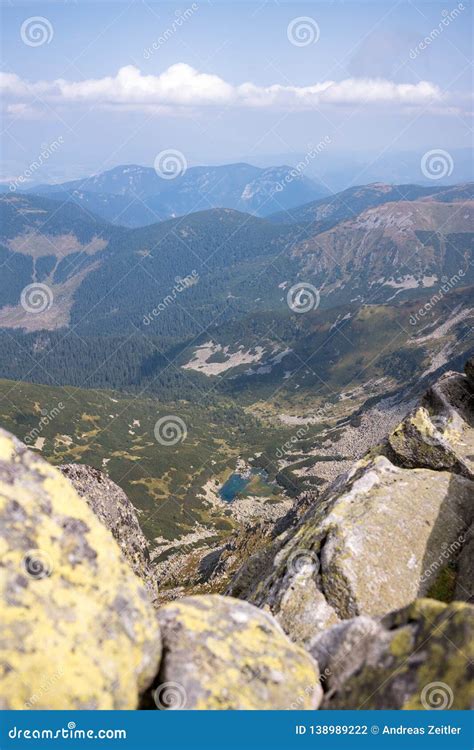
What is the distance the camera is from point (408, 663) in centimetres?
1098

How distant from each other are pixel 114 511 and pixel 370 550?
22.3 metres

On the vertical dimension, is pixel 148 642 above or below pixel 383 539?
below

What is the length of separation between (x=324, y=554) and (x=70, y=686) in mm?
14552

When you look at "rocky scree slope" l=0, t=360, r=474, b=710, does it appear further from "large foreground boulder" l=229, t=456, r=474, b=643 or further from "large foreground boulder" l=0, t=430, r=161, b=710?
"large foreground boulder" l=229, t=456, r=474, b=643

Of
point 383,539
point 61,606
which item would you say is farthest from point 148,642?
point 383,539

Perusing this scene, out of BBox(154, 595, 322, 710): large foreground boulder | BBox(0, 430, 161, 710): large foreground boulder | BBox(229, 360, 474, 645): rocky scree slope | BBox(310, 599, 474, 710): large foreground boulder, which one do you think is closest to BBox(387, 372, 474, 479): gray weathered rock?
BBox(229, 360, 474, 645): rocky scree slope

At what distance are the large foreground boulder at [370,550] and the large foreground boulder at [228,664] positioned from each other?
305 inches

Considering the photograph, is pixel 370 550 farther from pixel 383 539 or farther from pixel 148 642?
pixel 148 642

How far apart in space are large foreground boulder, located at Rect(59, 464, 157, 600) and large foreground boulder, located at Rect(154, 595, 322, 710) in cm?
2445

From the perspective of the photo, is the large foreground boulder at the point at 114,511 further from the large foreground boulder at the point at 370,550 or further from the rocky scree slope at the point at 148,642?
the rocky scree slope at the point at 148,642

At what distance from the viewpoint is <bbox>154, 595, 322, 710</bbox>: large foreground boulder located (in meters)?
11.1

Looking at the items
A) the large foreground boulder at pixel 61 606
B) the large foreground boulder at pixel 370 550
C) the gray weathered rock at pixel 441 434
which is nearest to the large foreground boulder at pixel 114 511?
the large foreground boulder at pixel 370 550
